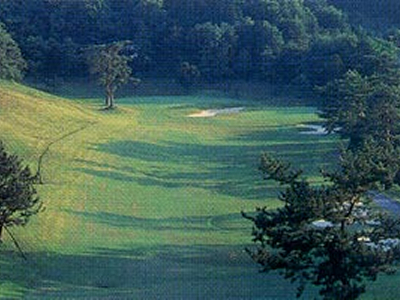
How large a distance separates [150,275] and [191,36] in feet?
245

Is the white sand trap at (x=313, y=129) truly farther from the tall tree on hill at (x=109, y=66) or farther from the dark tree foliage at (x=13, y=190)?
the dark tree foliage at (x=13, y=190)

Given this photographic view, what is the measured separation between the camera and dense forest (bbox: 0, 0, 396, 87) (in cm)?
9581

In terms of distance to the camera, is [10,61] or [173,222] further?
[10,61]

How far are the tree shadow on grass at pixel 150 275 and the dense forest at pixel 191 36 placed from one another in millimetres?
57309

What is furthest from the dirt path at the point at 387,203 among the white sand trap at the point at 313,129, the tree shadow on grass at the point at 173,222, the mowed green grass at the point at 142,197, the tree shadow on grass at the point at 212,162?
the white sand trap at the point at 313,129

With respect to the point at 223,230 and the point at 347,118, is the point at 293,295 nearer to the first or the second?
the point at 223,230

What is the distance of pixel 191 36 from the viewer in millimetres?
102375

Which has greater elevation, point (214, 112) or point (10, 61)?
point (10, 61)

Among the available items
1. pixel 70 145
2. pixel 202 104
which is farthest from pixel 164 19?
pixel 70 145

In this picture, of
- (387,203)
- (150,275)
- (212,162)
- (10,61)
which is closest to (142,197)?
(387,203)

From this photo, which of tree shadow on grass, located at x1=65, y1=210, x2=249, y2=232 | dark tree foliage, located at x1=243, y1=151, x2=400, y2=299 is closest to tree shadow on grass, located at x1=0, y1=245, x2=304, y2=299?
tree shadow on grass, located at x1=65, y1=210, x2=249, y2=232

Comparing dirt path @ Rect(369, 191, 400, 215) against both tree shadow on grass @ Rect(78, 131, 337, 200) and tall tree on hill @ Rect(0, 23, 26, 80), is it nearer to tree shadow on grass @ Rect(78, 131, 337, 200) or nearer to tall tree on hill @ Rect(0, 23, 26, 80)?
tree shadow on grass @ Rect(78, 131, 337, 200)

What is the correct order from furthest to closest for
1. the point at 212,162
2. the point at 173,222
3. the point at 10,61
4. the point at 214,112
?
the point at 10,61 < the point at 214,112 < the point at 212,162 < the point at 173,222

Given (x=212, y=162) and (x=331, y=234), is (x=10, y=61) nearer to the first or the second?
(x=212, y=162)
